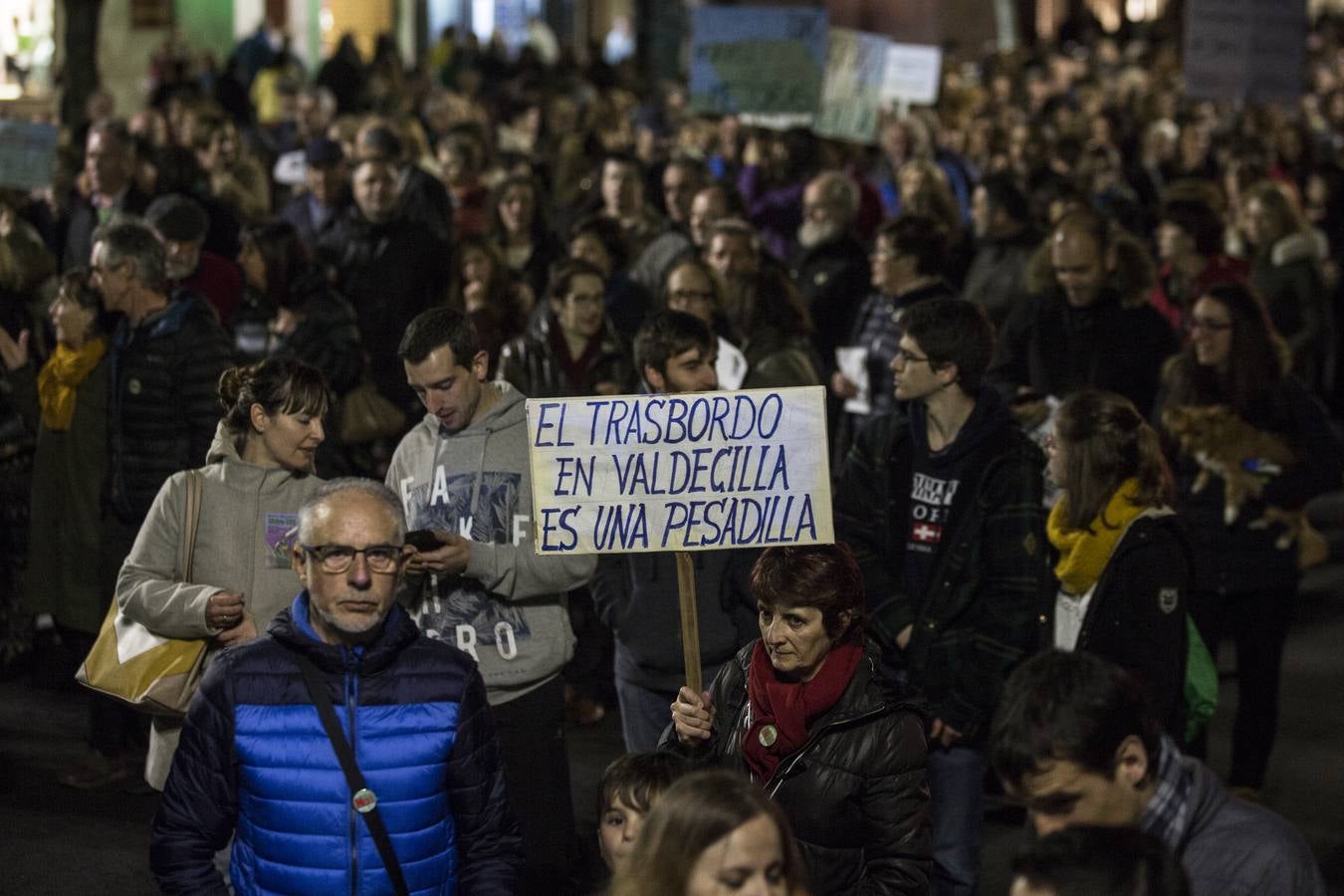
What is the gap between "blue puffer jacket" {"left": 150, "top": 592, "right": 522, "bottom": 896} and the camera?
4.44m

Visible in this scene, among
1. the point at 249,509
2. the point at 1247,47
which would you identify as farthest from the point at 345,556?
the point at 1247,47

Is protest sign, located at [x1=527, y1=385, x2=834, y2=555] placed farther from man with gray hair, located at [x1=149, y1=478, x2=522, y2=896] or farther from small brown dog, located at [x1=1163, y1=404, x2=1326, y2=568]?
small brown dog, located at [x1=1163, y1=404, x2=1326, y2=568]

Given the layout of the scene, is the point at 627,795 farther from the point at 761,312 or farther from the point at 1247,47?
the point at 1247,47

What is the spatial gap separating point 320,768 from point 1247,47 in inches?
503

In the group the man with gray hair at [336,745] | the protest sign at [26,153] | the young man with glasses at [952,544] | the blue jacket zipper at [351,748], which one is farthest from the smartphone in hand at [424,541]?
the protest sign at [26,153]

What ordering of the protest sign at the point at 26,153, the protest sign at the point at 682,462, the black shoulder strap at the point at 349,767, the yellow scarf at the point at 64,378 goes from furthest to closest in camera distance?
the protest sign at the point at 26,153 < the yellow scarf at the point at 64,378 < the protest sign at the point at 682,462 < the black shoulder strap at the point at 349,767

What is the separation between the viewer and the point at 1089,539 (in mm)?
6449

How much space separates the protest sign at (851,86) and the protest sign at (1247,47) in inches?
92.4

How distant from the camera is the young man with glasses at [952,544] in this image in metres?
6.05

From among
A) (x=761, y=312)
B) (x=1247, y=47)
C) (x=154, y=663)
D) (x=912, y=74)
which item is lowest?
(x=154, y=663)

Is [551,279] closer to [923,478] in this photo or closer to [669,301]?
[669,301]

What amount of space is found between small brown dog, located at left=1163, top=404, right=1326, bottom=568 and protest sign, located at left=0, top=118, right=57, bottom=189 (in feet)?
23.3

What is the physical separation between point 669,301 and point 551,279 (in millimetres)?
664

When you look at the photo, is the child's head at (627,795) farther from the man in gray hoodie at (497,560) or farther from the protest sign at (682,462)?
the man in gray hoodie at (497,560)
